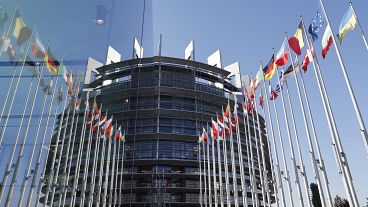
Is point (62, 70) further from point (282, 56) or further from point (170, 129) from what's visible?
point (170, 129)

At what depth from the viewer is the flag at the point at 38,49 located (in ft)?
19.2

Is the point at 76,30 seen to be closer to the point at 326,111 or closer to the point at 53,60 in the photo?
the point at 53,60

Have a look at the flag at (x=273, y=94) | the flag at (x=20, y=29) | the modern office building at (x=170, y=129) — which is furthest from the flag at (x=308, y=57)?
the modern office building at (x=170, y=129)

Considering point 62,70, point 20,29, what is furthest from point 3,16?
point 62,70

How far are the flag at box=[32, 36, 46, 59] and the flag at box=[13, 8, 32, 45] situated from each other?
53 cm

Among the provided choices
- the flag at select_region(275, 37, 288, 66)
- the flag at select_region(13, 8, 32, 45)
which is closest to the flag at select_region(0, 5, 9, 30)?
the flag at select_region(13, 8, 32, 45)

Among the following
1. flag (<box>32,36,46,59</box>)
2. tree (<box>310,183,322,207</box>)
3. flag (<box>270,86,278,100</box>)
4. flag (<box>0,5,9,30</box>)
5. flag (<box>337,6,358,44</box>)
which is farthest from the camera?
tree (<box>310,183,322,207</box>)

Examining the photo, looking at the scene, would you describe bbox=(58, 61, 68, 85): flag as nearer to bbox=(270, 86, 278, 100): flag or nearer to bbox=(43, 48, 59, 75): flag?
bbox=(43, 48, 59, 75): flag

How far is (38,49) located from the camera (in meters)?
6.23

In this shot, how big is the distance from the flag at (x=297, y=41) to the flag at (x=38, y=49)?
15229 mm

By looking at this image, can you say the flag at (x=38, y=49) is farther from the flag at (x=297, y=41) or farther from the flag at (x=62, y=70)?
the flag at (x=297, y=41)

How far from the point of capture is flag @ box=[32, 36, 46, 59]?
5853mm

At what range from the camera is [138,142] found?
60094mm

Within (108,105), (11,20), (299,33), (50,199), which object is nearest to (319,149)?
(299,33)
